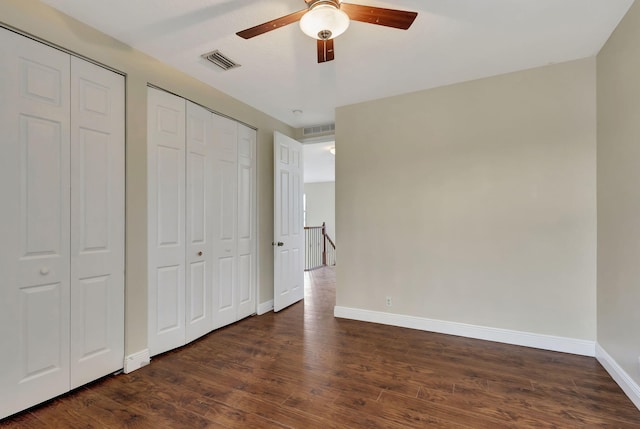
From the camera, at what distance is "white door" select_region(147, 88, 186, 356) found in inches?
105

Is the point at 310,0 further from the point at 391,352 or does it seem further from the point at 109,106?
the point at 391,352

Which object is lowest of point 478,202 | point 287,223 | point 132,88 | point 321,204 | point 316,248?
point 316,248

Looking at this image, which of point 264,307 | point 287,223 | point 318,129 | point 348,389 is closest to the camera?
point 348,389

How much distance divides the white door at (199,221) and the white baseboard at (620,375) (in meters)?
3.52

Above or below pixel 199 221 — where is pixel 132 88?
above

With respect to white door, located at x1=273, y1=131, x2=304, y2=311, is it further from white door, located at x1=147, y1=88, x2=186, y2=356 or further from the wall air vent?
white door, located at x1=147, y1=88, x2=186, y2=356

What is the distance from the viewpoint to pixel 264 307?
3.99 meters

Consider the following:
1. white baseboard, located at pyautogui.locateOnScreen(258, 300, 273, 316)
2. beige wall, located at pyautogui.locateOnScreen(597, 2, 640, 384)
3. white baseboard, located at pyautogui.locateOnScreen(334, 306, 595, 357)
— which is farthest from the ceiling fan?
white baseboard, located at pyautogui.locateOnScreen(258, 300, 273, 316)

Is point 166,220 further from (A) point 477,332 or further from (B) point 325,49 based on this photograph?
(A) point 477,332

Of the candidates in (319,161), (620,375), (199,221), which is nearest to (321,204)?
(319,161)

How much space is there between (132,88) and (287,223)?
2.38m

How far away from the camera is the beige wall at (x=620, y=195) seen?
6.56ft

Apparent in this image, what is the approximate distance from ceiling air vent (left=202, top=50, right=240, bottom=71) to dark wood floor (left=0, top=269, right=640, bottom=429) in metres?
2.70

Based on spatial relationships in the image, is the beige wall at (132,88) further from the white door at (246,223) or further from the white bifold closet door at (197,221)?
the white door at (246,223)
